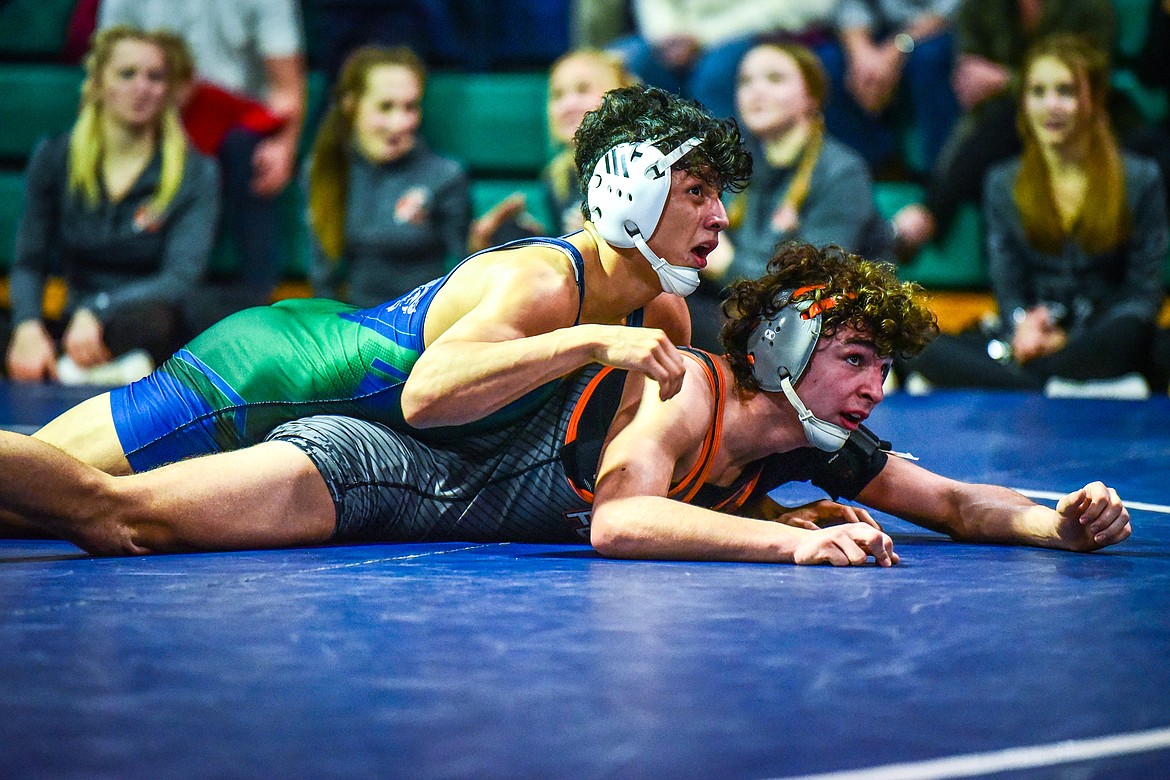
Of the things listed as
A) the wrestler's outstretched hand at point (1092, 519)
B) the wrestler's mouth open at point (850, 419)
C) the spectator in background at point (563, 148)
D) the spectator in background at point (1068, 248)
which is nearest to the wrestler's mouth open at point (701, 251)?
the wrestler's mouth open at point (850, 419)

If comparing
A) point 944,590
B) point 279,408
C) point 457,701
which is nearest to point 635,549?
point 944,590

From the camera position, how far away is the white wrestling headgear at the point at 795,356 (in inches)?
109

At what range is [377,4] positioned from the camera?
23.8 ft

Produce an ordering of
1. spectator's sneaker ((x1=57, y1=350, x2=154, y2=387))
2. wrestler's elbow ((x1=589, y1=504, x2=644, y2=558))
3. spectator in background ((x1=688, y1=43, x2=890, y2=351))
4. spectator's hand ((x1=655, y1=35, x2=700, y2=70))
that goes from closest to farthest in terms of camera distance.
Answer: wrestler's elbow ((x1=589, y1=504, x2=644, y2=558)) → spectator's sneaker ((x1=57, y1=350, x2=154, y2=387)) → spectator in background ((x1=688, y1=43, x2=890, y2=351)) → spectator's hand ((x1=655, y1=35, x2=700, y2=70))

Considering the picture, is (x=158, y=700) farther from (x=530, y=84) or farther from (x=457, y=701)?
(x=530, y=84)

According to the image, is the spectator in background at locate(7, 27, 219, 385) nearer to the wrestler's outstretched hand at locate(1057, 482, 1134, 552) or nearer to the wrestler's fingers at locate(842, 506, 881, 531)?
the wrestler's fingers at locate(842, 506, 881, 531)

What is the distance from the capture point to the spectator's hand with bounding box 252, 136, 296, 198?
Result: 7.21m

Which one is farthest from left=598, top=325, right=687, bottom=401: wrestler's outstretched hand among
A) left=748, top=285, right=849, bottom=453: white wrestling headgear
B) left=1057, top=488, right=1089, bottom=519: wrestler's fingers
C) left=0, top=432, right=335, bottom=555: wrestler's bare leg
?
left=1057, top=488, right=1089, bottom=519: wrestler's fingers

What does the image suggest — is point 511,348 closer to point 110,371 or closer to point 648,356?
point 648,356

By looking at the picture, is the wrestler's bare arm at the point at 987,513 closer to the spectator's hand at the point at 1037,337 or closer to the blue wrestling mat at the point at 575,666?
the blue wrestling mat at the point at 575,666

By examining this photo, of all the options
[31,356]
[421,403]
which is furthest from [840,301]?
[31,356]

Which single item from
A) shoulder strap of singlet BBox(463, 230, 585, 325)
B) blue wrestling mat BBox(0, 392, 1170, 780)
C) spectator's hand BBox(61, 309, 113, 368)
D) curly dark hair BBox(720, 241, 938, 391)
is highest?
spectator's hand BBox(61, 309, 113, 368)

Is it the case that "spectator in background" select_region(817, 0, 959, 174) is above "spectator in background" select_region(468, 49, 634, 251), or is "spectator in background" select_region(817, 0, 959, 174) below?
above

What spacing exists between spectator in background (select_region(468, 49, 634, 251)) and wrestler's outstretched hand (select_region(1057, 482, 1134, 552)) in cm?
372
